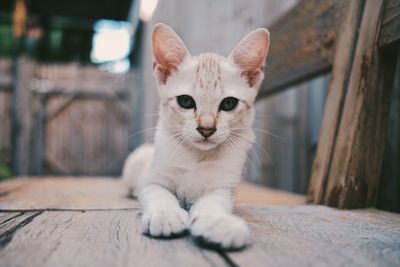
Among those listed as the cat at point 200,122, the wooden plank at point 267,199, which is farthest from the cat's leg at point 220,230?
the wooden plank at point 267,199

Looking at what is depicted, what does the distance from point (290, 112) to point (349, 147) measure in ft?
5.93

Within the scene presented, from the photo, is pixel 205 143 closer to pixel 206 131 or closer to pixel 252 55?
pixel 206 131

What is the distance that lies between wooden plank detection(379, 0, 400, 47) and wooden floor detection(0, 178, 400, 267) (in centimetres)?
72

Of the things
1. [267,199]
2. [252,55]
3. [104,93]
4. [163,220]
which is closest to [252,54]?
[252,55]

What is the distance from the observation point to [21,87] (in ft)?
15.8

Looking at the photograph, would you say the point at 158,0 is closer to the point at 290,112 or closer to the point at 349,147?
the point at 290,112

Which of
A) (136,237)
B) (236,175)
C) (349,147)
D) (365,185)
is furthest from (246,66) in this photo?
(136,237)

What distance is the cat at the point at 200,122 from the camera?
1.32 metres

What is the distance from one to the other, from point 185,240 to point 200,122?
0.44m

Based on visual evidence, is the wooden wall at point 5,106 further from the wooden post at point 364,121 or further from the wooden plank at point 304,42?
the wooden post at point 364,121

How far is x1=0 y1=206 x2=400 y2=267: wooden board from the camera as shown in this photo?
834 millimetres

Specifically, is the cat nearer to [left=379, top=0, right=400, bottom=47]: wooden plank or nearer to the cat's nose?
the cat's nose

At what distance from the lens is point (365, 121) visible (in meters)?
1.58

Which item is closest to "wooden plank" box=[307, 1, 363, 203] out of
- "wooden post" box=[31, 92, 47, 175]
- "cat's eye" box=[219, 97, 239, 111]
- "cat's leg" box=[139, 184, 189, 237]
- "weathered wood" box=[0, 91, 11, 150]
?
"cat's eye" box=[219, 97, 239, 111]
